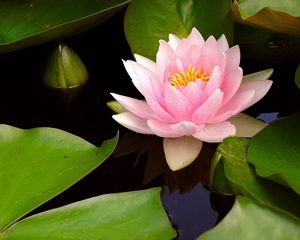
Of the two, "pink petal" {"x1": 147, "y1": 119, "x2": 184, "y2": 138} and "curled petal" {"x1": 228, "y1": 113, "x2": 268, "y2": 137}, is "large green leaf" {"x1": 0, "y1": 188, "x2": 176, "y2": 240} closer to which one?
"pink petal" {"x1": 147, "y1": 119, "x2": 184, "y2": 138}

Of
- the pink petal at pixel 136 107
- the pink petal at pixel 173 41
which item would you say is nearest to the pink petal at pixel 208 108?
the pink petal at pixel 136 107

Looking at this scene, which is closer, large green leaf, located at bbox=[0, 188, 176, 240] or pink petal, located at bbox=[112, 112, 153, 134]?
large green leaf, located at bbox=[0, 188, 176, 240]

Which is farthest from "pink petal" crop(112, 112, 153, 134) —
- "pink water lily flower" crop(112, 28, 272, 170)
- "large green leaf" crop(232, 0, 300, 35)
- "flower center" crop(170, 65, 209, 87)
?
"large green leaf" crop(232, 0, 300, 35)

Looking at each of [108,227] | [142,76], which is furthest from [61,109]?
[108,227]

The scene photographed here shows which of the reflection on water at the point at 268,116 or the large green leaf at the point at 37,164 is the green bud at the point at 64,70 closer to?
the large green leaf at the point at 37,164

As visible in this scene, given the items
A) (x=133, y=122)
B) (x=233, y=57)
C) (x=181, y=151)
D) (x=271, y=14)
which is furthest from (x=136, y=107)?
(x=271, y=14)
